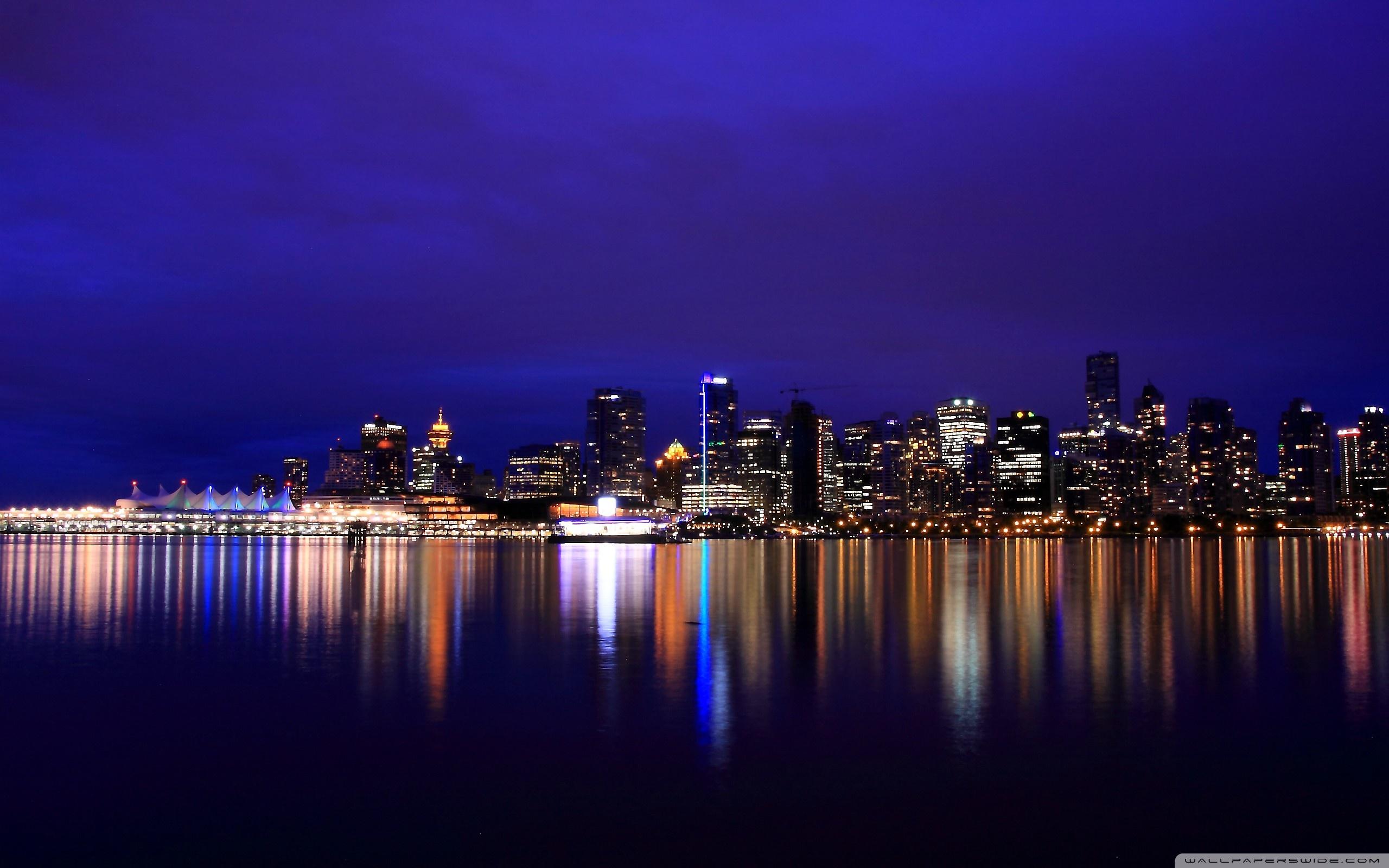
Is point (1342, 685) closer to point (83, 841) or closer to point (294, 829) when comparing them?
point (294, 829)

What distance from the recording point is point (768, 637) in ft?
104

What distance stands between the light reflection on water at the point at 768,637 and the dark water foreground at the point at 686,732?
18 cm

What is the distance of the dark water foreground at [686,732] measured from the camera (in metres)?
12.9

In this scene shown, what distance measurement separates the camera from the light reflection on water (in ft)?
68.4

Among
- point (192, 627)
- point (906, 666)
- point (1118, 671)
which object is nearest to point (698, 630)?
point (906, 666)

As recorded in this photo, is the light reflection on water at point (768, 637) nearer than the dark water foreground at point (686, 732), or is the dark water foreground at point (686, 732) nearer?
the dark water foreground at point (686, 732)

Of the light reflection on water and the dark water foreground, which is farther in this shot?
the light reflection on water

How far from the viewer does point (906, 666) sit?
25.6m

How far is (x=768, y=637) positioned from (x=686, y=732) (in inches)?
548

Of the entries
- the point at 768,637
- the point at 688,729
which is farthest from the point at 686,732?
the point at 768,637

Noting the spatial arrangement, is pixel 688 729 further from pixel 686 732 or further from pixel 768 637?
pixel 768 637

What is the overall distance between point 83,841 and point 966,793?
10833 mm

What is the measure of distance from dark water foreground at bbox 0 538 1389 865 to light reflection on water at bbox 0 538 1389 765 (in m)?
0.18

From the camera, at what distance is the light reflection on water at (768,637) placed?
20.9 metres
